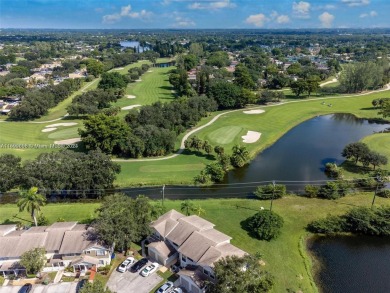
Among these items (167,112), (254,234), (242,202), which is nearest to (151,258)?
(254,234)

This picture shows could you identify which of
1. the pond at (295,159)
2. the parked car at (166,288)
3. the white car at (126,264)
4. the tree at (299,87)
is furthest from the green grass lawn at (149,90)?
the parked car at (166,288)

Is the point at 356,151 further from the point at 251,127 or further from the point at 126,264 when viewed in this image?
the point at 126,264

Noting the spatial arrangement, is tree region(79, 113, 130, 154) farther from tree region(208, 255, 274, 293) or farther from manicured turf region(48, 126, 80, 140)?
tree region(208, 255, 274, 293)

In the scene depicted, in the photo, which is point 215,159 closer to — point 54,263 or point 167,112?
point 167,112

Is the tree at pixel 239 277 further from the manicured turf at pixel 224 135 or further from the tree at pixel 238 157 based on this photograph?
the manicured turf at pixel 224 135

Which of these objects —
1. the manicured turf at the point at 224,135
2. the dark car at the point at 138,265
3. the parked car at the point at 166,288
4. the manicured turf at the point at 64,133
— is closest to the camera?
the parked car at the point at 166,288

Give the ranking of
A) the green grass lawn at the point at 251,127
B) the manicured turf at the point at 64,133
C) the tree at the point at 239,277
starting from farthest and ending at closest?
the manicured turf at the point at 64,133, the green grass lawn at the point at 251,127, the tree at the point at 239,277

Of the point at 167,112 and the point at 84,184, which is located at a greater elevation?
the point at 167,112
